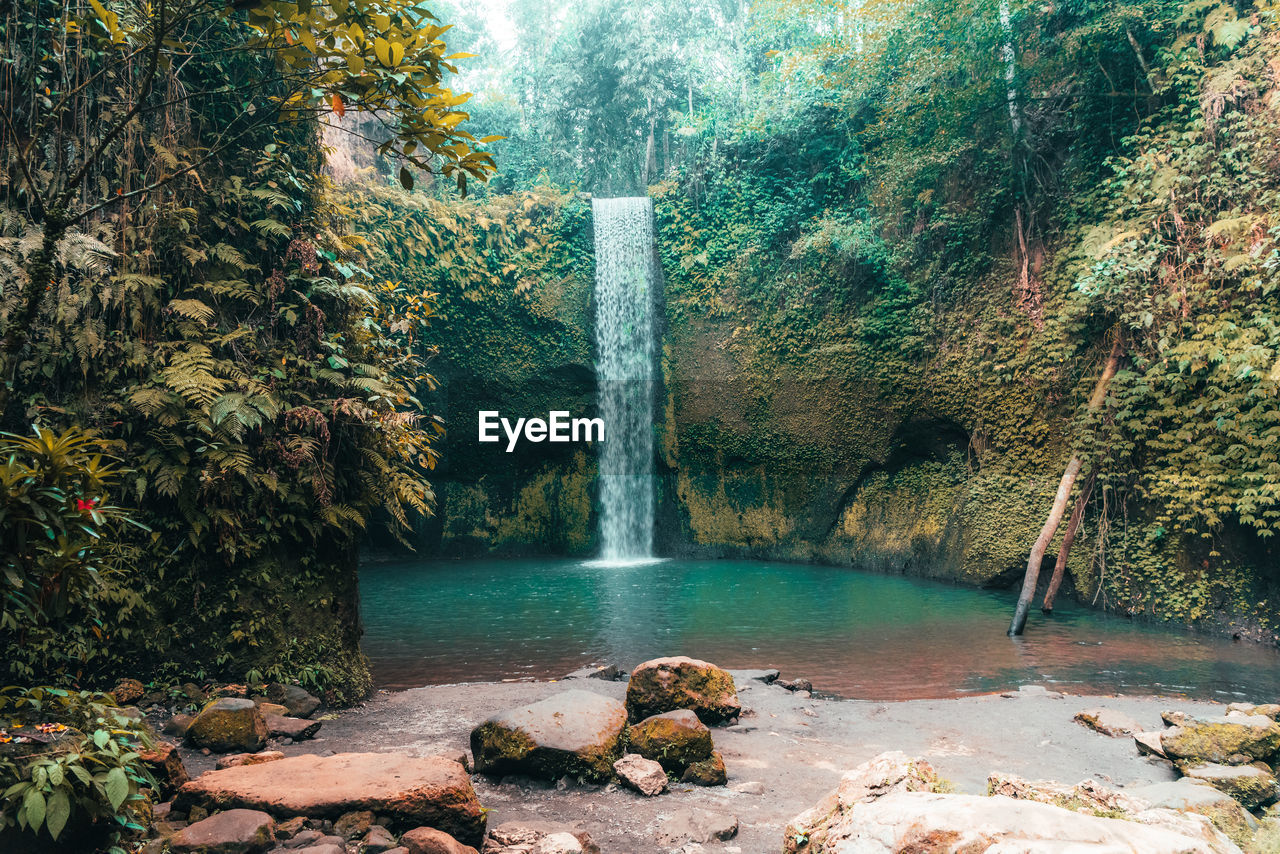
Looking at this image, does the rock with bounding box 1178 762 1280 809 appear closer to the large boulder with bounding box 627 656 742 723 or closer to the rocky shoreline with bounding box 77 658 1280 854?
the rocky shoreline with bounding box 77 658 1280 854

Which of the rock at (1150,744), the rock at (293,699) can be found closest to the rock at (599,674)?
the rock at (293,699)

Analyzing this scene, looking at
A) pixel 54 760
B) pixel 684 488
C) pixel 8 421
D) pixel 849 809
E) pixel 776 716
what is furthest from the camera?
pixel 684 488

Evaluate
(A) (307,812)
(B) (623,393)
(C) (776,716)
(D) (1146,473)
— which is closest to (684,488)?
(B) (623,393)

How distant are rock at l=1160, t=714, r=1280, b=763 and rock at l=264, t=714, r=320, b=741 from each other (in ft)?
17.0

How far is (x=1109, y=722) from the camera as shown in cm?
498

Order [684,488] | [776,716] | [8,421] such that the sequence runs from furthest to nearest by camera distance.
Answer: [684,488]
[776,716]
[8,421]

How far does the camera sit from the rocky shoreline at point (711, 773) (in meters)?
2.46

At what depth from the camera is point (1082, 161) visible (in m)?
10.5

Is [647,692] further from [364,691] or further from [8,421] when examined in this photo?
[8,421]

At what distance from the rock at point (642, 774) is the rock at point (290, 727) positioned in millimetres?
1931

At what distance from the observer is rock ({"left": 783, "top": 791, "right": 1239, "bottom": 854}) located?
1.79 metres

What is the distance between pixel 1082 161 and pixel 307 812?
1225 centimetres

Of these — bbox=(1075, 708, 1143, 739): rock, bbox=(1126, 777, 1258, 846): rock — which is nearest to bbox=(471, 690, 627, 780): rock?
bbox=(1126, 777, 1258, 846): rock

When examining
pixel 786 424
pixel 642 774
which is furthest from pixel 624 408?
pixel 642 774
